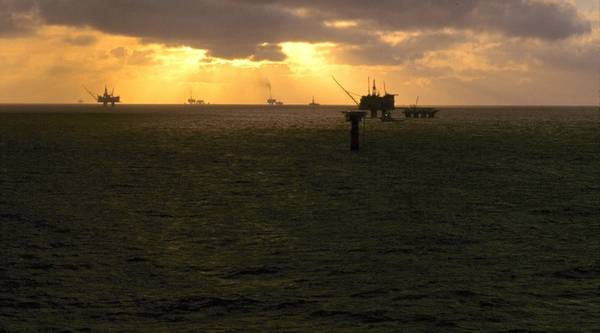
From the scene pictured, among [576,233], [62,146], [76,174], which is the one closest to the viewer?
[576,233]

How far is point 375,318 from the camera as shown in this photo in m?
12.7

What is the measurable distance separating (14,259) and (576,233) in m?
16.8

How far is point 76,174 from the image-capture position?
39688mm

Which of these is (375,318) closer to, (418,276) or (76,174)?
(418,276)

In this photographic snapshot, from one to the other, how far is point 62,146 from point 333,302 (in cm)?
5914

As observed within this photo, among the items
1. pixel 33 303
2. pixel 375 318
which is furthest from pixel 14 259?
pixel 375 318

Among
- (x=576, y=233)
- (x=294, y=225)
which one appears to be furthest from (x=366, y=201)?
(x=576, y=233)

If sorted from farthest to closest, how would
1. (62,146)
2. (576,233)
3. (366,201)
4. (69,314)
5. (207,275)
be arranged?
(62,146)
(366,201)
(576,233)
(207,275)
(69,314)

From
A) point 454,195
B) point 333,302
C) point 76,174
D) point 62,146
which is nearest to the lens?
point 333,302

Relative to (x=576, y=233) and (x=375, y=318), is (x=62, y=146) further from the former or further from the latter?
(x=375, y=318)

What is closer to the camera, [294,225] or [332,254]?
[332,254]

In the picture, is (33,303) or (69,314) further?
(33,303)

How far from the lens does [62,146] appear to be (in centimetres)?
6731

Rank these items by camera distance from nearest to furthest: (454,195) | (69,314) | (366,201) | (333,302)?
(69,314) < (333,302) < (366,201) < (454,195)
